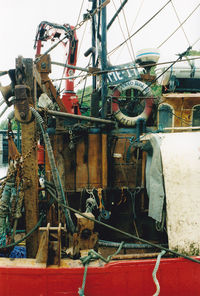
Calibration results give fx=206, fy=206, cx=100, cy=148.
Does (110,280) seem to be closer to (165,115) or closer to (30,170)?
(30,170)

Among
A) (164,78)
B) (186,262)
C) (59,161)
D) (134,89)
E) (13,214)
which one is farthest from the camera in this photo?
(164,78)

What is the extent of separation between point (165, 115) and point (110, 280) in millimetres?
4560

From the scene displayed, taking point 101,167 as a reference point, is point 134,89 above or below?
above

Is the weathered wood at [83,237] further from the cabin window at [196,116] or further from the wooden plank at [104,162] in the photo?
the cabin window at [196,116]

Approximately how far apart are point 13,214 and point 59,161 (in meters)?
2.50

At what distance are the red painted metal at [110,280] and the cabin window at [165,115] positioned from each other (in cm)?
396

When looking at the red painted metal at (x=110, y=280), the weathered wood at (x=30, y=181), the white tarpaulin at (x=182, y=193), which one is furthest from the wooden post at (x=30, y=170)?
the white tarpaulin at (x=182, y=193)

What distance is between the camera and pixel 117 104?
5926 mm

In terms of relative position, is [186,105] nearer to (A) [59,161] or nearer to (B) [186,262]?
(A) [59,161]

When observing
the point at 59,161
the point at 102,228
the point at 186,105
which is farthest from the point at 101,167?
the point at 186,105

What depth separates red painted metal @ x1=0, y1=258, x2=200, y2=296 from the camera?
245cm

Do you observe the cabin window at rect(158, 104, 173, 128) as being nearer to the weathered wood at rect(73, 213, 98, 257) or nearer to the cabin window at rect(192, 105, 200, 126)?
the cabin window at rect(192, 105, 200, 126)

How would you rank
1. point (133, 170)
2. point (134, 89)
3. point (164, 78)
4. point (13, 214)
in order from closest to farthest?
point (13, 214) < point (133, 170) < point (134, 89) < point (164, 78)

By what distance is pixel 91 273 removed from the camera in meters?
2.52
